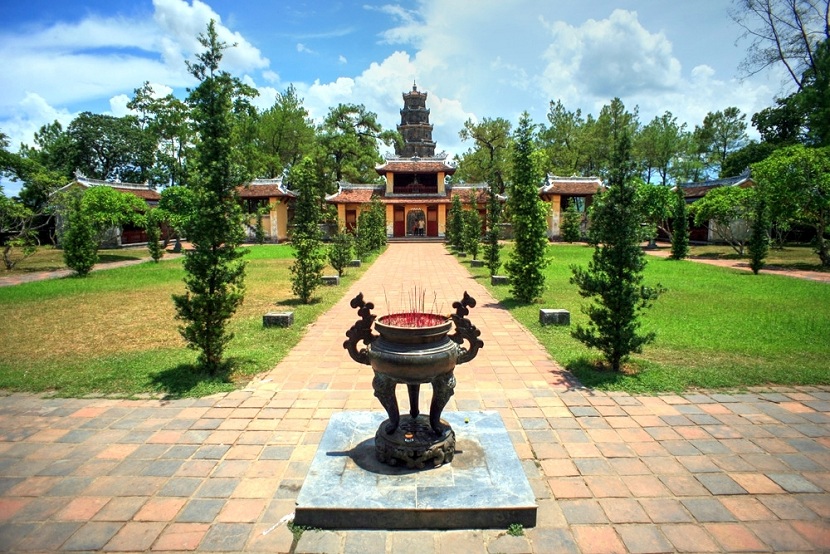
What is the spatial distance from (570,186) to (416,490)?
3608cm

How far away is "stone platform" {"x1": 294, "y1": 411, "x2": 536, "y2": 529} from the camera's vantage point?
3168mm

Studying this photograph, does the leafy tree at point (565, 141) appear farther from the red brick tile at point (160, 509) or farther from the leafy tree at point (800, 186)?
the red brick tile at point (160, 509)

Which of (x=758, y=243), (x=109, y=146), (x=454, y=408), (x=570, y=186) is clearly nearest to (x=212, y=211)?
(x=454, y=408)

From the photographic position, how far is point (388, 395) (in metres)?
3.79

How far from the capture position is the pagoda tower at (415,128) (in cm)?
4753

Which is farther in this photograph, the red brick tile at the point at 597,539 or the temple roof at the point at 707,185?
the temple roof at the point at 707,185

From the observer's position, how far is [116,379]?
240 inches

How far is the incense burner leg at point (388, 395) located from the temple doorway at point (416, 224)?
3732 cm

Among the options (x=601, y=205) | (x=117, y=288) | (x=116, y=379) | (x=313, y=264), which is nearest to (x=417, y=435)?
(x=601, y=205)

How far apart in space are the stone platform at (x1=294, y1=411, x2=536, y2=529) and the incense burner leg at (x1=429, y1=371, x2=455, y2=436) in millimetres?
334

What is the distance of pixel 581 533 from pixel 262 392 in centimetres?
401

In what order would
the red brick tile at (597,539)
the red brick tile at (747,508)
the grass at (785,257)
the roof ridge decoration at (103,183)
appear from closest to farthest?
the red brick tile at (597,539), the red brick tile at (747,508), the grass at (785,257), the roof ridge decoration at (103,183)

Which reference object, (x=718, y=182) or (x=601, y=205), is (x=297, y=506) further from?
(x=718, y=182)

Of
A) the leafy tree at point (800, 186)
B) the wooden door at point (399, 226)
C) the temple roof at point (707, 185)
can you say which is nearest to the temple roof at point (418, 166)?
the wooden door at point (399, 226)
